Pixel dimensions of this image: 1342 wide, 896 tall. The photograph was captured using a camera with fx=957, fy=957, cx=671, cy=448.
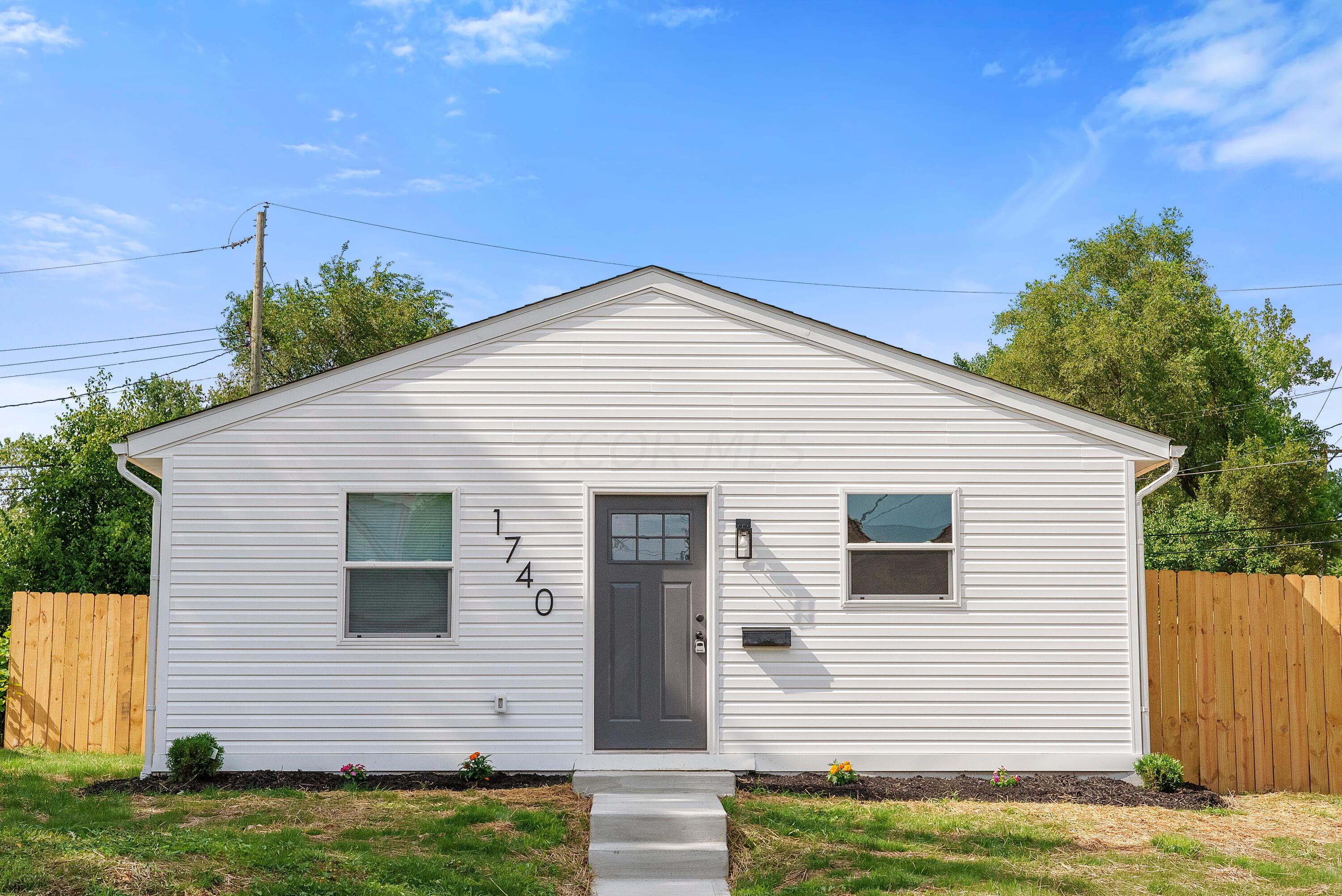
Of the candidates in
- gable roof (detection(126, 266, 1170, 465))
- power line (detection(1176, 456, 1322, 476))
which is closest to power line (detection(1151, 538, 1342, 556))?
power line (detection(1176, 456, 1322, 476))

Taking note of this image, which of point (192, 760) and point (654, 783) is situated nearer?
point (654, 783)

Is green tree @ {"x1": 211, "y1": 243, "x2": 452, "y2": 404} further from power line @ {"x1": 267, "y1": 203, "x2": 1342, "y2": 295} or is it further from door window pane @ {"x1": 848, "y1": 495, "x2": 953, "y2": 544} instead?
door window pane @ {"x1": 848, "y1": 495, "x2": 953, "y2": 544}

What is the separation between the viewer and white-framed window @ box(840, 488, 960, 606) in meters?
7.57

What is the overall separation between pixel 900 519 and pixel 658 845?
327 cm

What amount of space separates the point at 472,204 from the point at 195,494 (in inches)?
627

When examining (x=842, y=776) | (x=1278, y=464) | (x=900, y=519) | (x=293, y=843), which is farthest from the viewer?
(x=1278, y=464)

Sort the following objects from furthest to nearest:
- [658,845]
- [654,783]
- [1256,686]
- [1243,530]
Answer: [1243,530] → [1256,686] → [654,783] → [658,845]

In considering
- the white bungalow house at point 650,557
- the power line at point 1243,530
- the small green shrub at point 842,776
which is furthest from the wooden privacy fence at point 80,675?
the power line at point 1243,530

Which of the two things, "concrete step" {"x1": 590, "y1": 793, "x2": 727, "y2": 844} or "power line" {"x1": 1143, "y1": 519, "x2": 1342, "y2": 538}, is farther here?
"power line" {"x1": 1143, "y1": 519, "x2": 1342, "y2": 538}

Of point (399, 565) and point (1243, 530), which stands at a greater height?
point (1243, 530)

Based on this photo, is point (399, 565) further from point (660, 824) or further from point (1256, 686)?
point (1256, 686)

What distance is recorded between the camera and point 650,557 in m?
7.60

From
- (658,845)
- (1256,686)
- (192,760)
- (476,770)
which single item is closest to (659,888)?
(658,845)

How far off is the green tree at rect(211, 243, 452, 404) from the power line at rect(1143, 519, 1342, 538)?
19.5 metres
